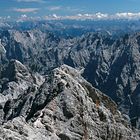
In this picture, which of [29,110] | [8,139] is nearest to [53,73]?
[29,110]

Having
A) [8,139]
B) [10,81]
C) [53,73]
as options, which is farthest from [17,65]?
[8,139]

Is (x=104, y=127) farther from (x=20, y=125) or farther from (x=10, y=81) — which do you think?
(x=10, y=81)

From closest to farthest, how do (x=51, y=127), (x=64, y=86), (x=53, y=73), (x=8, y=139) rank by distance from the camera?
1. (x=8, y=139)
2. (x=51, y=127)
3. (x=64, y=86)
4. (x=53, y=73)

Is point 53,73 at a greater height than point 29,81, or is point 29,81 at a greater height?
point 53,73

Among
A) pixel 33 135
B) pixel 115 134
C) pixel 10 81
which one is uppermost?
pixel 33 135

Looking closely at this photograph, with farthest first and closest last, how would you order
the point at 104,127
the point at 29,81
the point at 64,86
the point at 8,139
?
the point at 29,81 → the point at 64,86 → the point at 104,127 → the point at 8,139

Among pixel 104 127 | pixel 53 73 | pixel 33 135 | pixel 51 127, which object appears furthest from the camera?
pixel 53 73

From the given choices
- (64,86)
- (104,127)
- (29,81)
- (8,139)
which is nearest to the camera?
(8,139)

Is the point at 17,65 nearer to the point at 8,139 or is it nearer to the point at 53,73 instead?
the point at 53,73

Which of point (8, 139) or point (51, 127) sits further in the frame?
point (51, 127)
